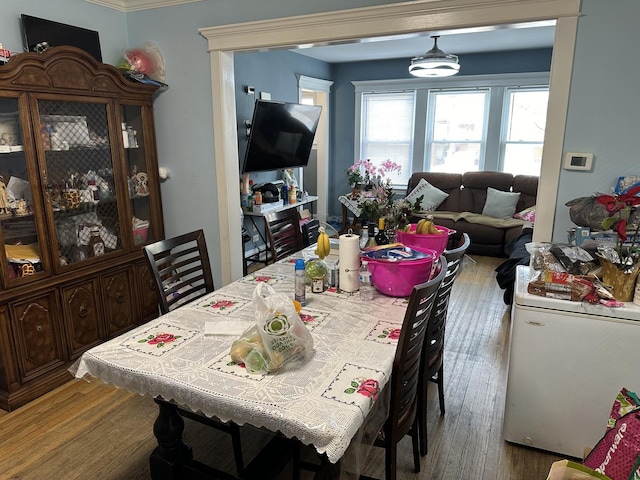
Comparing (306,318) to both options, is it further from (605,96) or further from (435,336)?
(605,96)

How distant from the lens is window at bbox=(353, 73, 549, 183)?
621cm

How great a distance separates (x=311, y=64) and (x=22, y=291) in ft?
16.6

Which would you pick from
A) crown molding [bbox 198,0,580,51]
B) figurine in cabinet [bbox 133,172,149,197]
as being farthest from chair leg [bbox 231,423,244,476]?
crown molding [bbox 198,0,580,51]

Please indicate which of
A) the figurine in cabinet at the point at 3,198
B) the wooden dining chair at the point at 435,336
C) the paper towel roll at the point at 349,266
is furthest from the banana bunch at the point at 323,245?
the figurine in cabinet at the point at 3,198

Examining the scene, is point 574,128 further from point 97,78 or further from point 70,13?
point 70,13

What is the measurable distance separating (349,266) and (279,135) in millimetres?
3358

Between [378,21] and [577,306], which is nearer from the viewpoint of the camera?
[577,306]

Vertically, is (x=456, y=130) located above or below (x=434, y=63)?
below

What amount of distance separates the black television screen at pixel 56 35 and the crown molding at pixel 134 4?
263 mm

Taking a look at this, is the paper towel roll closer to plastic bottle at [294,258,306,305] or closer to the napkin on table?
plastic bottle at [294,258,306,305]

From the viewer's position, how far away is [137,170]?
338cm

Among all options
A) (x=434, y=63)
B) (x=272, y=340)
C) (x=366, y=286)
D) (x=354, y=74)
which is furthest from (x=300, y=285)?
(x=354, y=74)

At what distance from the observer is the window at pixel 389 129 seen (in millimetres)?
6953

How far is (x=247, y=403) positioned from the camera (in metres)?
1.29
